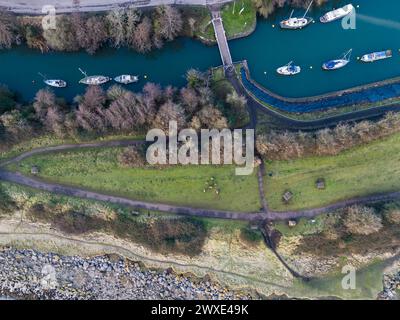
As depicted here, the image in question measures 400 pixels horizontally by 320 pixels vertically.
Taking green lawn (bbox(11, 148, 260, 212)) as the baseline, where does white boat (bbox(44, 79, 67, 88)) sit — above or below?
above

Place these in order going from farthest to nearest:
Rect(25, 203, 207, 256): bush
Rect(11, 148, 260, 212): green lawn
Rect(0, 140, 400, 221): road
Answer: Rect(11, 148, 260, 212): green lawn < Rect(0, 140, 400, 221): road < Rect(25, 203, 207, 256): bush

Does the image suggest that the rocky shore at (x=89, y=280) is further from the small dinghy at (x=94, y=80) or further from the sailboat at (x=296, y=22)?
the sailboat at (x=296, y=22)

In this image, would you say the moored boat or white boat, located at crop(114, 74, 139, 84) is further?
the moored boat

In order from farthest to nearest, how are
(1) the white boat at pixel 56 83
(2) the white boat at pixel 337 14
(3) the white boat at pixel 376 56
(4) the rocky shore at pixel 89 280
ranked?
1. (2) the white boat at pixel 337 14
2. (1) the white boat at pixel 56 83
3. (3) the white boat at pixel 376 56
4. (4) the rocky shore at pixel 89 280

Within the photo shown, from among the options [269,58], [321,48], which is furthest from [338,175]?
[269,58]

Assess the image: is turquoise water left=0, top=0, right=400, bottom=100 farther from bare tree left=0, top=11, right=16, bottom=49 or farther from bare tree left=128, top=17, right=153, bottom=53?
bare tree left=0, top=11, right=16, bottom=49

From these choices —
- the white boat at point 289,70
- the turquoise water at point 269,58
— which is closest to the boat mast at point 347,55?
the turquoise water at point 269,58

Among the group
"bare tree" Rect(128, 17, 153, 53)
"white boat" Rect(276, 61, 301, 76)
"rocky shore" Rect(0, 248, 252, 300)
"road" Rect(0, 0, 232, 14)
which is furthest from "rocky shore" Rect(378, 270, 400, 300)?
"bare tree" Rect(128, 17, 153, 53)

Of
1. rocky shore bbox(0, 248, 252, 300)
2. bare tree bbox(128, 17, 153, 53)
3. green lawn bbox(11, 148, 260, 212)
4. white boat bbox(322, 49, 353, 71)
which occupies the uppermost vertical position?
bare tree bbox(128, 17, 153, 53)
